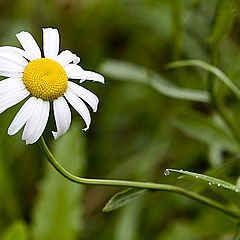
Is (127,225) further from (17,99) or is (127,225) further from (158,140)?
(17,99)

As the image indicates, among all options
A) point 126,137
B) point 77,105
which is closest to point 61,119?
point 77,105

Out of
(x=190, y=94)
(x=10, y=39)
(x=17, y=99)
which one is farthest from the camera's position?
(x=10, y=39)

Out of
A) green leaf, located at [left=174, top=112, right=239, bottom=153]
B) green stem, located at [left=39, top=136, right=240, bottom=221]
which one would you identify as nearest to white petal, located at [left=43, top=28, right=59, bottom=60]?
green stem, located at [left=39, top=136, right=240, bottom=221]

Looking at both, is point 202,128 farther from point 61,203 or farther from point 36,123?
point 36,123

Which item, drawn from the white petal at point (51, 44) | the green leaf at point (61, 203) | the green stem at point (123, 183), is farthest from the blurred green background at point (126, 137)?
the white petal at point (51, 44)

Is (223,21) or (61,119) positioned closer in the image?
(61,119)

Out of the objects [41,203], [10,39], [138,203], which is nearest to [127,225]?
[138,203]
